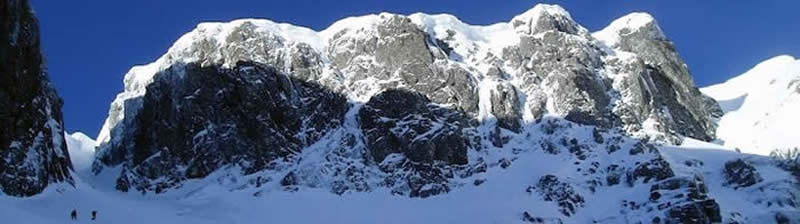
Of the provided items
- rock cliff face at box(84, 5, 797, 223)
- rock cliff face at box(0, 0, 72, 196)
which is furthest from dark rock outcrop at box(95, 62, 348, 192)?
rock cliff face at box(0, 0, 72, 196)

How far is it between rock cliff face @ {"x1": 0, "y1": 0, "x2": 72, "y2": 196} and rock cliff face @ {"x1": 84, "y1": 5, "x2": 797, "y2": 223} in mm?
33770

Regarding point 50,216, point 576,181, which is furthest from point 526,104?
point 50,216

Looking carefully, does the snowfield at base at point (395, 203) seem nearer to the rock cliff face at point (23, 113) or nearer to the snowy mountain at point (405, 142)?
the snowy mountain at point (405, 142)

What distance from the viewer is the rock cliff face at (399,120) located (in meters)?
161

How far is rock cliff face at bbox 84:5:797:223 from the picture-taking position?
161250 mm

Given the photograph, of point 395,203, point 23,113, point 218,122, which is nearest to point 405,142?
point 395,203

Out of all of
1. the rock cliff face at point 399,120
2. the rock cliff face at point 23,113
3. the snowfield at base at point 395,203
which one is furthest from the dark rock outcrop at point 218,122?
the rock cliff face at point 23,113

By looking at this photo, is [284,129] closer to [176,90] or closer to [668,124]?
[176,90]

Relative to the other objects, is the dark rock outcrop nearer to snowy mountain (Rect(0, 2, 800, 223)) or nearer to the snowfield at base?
snowy mountain (Rect(0, 2, 800, 223))

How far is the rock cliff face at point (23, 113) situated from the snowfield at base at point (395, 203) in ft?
15.7

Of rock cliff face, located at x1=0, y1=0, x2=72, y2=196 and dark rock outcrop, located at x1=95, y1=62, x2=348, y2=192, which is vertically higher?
dark rock outcrop, located at x1=95, y1=62, x2=348, y2=192

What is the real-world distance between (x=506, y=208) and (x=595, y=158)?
22.8 metres

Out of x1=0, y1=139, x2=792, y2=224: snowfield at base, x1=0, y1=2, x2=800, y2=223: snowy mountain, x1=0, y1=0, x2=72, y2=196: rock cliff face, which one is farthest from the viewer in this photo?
x1=0, y1=2, x2=800, y2=223: snowy mountain

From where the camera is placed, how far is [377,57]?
190m
